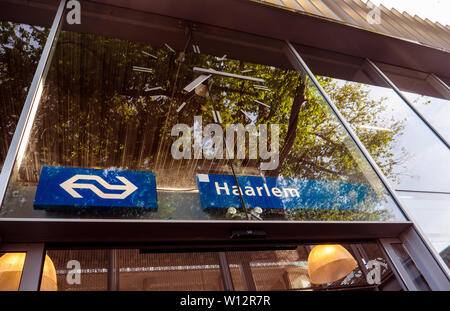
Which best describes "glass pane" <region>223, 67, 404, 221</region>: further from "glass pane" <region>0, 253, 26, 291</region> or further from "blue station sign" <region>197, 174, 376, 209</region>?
"glass pane" <region>0, 253, 26, 291</region>

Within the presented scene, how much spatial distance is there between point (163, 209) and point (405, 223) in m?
1.80

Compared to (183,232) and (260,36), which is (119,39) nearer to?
(260,36)

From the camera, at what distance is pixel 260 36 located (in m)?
4.04

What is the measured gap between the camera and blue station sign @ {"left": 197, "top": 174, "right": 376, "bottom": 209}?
244 centimetres

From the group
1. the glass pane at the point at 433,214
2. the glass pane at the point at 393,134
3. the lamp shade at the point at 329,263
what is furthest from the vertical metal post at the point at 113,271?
the glass pane at the point at 393,134

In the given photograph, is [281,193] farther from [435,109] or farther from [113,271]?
[435,109]

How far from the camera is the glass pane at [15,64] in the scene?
243cm

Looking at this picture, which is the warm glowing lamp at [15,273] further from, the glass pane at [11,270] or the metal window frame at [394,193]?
the metal window frame at [394,193]

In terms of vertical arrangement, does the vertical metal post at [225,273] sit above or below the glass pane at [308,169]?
below

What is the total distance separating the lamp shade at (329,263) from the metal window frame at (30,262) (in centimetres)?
161

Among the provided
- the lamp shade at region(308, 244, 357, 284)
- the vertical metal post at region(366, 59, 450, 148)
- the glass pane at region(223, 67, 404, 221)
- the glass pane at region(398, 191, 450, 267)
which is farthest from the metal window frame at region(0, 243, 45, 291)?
the vertical metal post at region(366, 59, 450, 148)

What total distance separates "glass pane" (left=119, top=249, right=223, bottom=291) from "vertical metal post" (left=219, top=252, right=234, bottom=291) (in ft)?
0.08

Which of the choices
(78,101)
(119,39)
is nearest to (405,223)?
(78,101)

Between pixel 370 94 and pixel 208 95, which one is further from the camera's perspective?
pixel 370 94
